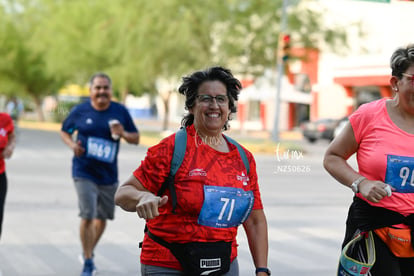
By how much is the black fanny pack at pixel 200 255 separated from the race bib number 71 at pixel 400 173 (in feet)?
3.24

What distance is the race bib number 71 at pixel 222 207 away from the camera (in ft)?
11.9

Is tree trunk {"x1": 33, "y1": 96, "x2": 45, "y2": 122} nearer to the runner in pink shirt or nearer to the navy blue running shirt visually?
the navy blue running shirt

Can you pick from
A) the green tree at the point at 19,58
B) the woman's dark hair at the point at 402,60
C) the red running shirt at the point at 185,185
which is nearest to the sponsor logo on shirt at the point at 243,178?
the red running shirt at the point at 185,185

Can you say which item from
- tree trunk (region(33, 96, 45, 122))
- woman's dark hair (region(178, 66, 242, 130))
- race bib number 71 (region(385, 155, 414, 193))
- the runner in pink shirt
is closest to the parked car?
tree trunk (region(33, 96, 45, 122))

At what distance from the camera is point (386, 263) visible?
4164mm

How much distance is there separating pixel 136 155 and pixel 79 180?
60.4 feet

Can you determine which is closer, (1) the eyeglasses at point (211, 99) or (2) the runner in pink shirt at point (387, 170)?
(1) the eyeglasses at point (211, 99)

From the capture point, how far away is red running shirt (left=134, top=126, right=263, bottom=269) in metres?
3.63

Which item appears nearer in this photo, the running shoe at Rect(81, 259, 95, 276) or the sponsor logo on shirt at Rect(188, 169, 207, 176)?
the sponsor logo on shirt at Rect(188, 169, 207, 176)

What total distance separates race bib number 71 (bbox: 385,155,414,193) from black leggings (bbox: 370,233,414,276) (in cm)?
29

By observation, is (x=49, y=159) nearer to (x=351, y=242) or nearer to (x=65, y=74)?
(x=351, y=242)

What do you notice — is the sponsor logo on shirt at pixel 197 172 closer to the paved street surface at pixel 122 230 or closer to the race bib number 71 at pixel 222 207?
the race bib number 71 at pixel 222 207

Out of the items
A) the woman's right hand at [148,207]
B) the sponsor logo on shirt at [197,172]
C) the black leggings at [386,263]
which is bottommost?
the black leggings at [386,263]

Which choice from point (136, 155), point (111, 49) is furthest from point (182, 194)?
point (111, 49)
